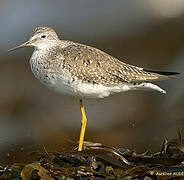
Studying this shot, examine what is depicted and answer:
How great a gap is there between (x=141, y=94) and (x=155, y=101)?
0.25m

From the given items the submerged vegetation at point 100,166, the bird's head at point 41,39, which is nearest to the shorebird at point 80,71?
the bird's head at point 41,39

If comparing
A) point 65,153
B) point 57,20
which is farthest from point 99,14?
point 65,153

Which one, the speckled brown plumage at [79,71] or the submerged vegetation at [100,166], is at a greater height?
the speckled brown plumage at [79,71]

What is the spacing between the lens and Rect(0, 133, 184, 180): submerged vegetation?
4.00 m

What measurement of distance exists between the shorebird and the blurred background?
199 centimetres

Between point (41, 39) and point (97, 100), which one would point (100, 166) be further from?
point (97, 100)

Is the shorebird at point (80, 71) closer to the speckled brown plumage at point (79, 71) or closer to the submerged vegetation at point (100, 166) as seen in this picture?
the speckled brown plumage at point (79, 71)

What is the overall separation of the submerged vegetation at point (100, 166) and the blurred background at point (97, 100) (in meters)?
2.91

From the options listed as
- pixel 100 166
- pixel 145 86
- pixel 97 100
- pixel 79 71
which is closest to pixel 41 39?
pixel 79 71

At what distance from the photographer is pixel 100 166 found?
4.29 metres

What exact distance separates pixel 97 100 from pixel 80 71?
2.91 metres

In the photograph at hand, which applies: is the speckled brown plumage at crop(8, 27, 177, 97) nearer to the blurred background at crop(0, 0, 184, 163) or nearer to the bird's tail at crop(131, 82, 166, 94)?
the bird's tail at crop(131, 82, 166, 94)

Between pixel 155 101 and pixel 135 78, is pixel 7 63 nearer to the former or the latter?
pixel 155 101

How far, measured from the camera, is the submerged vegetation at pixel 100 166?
4.00 m
